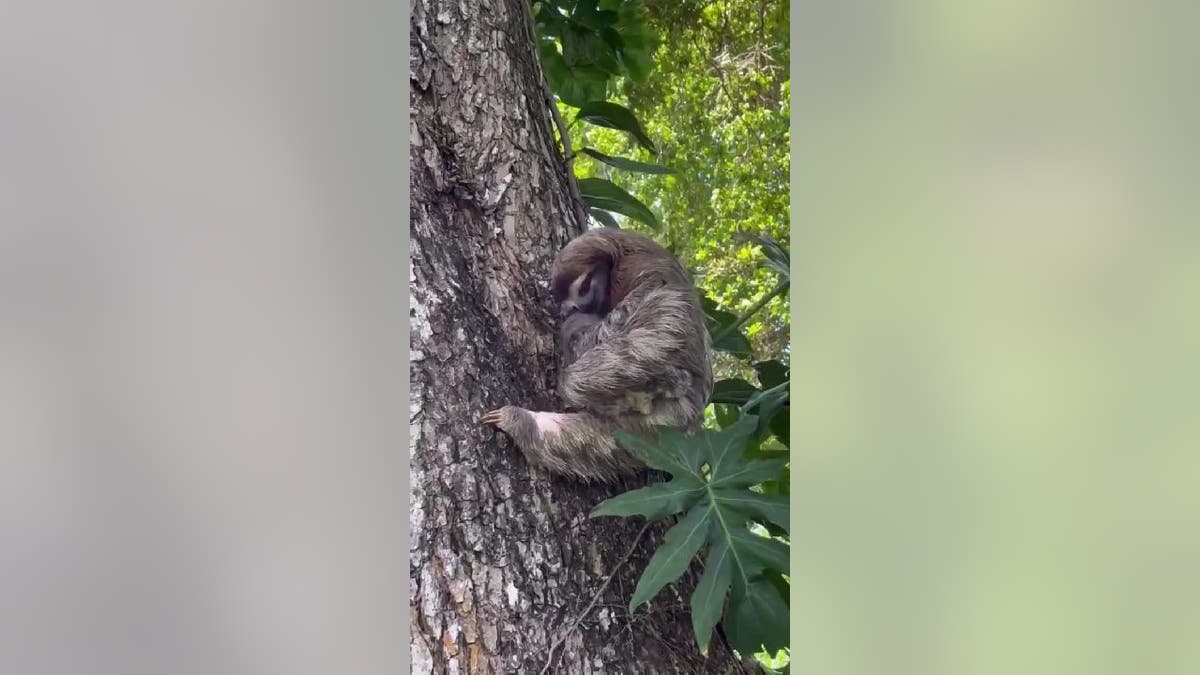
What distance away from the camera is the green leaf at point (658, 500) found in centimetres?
89

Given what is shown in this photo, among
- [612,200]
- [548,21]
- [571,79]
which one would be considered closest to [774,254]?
[612,200]

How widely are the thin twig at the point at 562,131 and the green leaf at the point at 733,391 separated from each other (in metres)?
0.28

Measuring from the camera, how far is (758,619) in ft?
3.00

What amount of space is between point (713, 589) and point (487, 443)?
298 millimetres

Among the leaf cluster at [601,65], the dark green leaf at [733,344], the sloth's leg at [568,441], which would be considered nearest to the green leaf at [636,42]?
the leaf cluster at [601,65]

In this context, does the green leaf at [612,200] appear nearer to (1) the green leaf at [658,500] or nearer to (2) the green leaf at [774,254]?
(2) the green leaf at [774,254]

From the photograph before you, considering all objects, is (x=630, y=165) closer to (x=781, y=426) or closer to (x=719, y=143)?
(x=719, y=143)

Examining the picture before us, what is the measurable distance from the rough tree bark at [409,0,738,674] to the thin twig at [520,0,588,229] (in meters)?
0.04

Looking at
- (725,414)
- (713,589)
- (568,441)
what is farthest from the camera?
(725,414)

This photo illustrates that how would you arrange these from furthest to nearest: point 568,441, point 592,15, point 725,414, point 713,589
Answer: point 592,15 < point 725,414 < point 568,441 < point 713,589

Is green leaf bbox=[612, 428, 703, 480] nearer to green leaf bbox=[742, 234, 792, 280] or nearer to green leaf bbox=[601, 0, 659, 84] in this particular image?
green leaf bbox=[742, 234, 792, 280]
